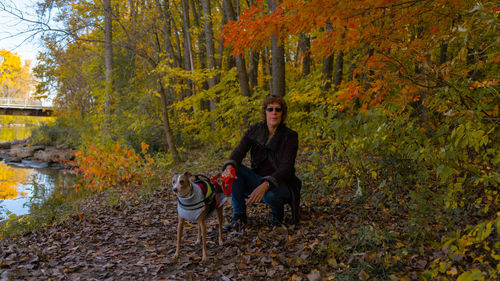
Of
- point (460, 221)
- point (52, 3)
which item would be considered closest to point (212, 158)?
point (52, 3)

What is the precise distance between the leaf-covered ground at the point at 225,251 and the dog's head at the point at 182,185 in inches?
29.4

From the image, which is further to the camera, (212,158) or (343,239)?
(212,158)

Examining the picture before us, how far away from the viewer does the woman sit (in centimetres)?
371

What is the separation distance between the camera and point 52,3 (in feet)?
27.1

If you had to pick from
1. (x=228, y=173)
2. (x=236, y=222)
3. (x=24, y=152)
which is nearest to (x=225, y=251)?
(x=236, y=222)

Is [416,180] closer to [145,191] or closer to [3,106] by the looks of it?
[145,191]

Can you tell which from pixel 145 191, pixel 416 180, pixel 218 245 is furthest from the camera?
pixel 145 191

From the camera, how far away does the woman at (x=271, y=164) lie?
3.71m

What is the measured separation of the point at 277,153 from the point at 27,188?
28.9 ft

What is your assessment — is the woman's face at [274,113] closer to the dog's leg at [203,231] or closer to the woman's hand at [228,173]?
the woman's hand at [228,173]

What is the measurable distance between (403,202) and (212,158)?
6.77 meters

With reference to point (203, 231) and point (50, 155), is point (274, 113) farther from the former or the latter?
point (50, 155)

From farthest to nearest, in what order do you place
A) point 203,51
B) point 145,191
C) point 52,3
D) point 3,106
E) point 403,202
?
point 3,106, point 203,51, point 52,3, point 145,191, point 403,202

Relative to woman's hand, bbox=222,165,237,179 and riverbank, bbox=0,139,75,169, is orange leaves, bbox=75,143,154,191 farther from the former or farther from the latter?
riverbank, bbox=0,139,75,169
